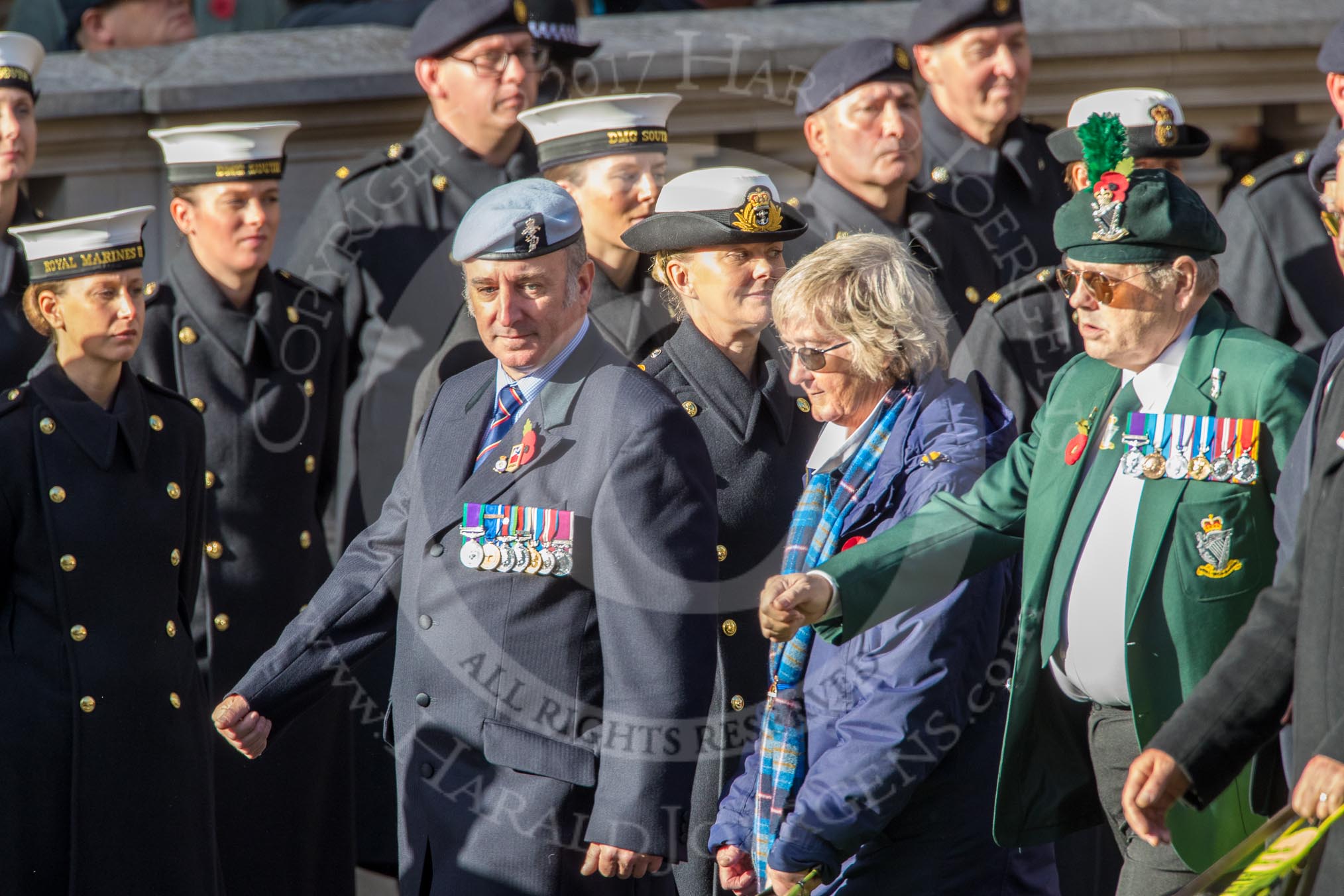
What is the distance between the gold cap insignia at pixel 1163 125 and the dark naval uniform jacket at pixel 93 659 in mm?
2875

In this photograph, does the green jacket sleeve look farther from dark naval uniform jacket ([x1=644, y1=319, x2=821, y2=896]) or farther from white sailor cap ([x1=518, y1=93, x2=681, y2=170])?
white sailor cap ([x1=518, y1=93, x2=681, y2=170])

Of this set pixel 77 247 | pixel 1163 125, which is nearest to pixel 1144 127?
pixel 1163 125

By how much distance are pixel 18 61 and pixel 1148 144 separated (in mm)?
3241

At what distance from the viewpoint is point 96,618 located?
15.9 ft

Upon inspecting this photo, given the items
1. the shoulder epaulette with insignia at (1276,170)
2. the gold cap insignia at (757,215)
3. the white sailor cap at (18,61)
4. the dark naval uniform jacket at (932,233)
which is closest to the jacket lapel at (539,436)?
the gold cap insignia at (757,215)

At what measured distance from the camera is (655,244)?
4.90 m

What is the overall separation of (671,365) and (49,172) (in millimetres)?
2780

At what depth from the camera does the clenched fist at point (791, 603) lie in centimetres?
372

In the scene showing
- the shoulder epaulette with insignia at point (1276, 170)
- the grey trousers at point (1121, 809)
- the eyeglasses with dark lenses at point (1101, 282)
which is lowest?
the grey trousers at point (1121, 809)

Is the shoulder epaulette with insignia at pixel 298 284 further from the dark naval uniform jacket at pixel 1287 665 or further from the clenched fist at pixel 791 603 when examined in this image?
the dark naval uniform jacket at pixel 1287 665

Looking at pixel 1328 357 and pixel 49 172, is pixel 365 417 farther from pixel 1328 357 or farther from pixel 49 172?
pixel 1328 357

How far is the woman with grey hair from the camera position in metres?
3.83

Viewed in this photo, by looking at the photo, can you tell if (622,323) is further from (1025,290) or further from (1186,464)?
(1186,464)

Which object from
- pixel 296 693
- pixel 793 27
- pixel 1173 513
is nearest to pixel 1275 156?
pixel 793 27
